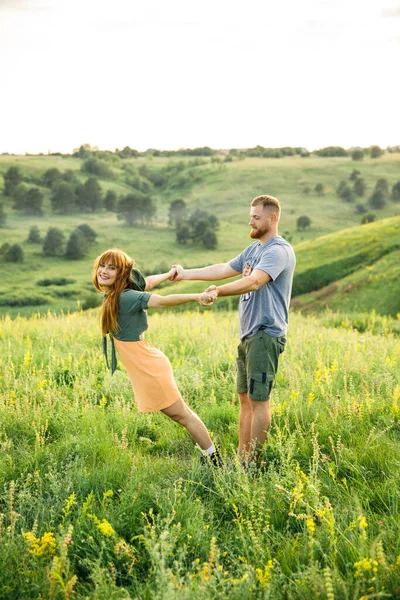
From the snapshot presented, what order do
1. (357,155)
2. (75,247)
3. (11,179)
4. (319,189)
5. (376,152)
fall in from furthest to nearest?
(376,152), (357,155), (11,179), (319,189), (75,247)

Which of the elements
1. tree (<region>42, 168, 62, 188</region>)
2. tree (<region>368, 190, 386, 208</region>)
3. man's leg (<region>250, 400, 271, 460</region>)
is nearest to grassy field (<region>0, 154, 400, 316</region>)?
tree (<region>368, 190, 386, 208</region>)

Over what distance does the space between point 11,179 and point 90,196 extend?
19884 millimetres

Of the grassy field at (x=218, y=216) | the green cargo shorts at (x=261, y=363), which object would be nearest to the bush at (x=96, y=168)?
the grassy field at (x=218, y=216)

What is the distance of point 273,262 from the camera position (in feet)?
15.4

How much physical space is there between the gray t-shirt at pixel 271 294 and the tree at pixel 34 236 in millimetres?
95924

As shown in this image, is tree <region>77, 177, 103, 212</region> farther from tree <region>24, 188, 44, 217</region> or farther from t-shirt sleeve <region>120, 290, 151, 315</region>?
t-shirt sleeve <region>120, 290, 151, 315</region>

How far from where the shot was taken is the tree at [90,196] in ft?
422

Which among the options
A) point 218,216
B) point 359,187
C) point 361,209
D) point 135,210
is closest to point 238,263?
point 361,209

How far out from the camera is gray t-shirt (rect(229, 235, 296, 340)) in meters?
4.71

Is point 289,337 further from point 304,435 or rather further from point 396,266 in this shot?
point 396,266

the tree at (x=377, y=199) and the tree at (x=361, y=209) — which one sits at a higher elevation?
the tree at (x=377, y=199)

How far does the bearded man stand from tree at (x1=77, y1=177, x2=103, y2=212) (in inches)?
5059

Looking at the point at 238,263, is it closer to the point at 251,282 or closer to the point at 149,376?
the point at 251,282

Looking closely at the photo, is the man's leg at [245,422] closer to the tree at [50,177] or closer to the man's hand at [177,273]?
the man's hand at [177,273]
